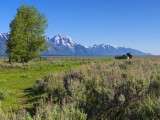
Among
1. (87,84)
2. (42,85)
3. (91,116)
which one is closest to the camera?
(91,116)

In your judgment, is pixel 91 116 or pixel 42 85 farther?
pixel 42 85

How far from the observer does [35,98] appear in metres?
18.1

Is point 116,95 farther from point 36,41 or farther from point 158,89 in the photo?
point 36,41

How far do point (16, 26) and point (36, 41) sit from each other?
5.93 meters

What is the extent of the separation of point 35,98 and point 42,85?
3.14 meters

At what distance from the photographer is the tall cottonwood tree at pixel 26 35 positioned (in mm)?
60000

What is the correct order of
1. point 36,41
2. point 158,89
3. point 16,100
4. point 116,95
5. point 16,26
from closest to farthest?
point 116,95
point 158,89
point 16,100
point 16,26
point 36,41

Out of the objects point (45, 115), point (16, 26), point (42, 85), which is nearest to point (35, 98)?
point (42, 85)

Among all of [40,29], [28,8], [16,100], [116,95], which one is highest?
[28,8]

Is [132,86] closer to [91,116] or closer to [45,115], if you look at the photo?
[91,116]

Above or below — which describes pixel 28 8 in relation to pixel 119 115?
above

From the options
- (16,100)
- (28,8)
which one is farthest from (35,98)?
(28,8)

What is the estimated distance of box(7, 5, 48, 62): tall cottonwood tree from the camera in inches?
2362

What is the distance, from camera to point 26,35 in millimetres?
64438
